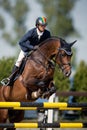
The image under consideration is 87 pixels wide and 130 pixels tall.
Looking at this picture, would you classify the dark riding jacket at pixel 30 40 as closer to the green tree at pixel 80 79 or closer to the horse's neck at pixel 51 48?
the horse's neck at pixel 51 48

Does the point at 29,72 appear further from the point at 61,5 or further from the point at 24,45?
the point at 61,5

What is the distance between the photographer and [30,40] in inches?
319

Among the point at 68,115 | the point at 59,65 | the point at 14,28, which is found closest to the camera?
the point at 59,65

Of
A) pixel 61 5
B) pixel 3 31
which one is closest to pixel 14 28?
pixel 3 31

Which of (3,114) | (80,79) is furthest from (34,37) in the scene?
(80,79)

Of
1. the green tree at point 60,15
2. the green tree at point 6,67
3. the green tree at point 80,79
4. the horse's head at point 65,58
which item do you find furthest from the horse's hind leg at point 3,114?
the green tree at point 60,15

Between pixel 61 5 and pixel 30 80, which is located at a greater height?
pixel 61 5

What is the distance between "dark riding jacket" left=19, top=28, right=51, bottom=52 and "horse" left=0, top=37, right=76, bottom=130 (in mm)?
131

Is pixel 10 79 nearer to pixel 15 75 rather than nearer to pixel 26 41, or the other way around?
pixel 15 75

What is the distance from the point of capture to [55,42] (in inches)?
315

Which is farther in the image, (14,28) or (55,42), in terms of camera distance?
(14,28)

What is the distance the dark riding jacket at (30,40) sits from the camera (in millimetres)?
8008

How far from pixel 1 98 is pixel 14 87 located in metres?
0.32

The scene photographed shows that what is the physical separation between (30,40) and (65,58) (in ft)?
2.70
